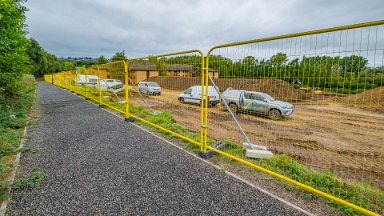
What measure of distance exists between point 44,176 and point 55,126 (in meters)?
3.76

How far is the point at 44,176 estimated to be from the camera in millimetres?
3143

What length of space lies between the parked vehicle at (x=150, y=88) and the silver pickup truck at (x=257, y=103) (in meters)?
2.84

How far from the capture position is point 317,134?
7570 mm

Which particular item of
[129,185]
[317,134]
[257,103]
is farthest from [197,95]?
[317,134]

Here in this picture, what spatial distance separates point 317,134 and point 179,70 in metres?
6.13

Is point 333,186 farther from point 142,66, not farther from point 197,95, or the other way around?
point 142,66

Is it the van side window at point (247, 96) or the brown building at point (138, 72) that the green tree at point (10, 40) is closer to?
the brown building at point (138, 72)

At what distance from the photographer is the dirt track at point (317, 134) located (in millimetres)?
3404

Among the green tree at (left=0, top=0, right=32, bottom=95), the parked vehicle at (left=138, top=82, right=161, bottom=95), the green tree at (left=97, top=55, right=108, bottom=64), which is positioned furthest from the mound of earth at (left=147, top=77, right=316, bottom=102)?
the green tree at (left=97, top=55, right=108, bottom=64)

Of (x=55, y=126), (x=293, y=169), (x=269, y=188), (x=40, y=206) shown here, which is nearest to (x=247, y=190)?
(x=269, y=188)

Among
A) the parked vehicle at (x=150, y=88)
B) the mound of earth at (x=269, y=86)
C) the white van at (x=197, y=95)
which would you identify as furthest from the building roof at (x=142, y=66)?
the mound of earth at (x=269, y=86)

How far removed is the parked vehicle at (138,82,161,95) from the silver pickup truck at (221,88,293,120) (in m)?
2.84

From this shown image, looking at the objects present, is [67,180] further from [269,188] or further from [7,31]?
[7,31]

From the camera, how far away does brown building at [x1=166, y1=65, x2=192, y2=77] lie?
4453 mm
